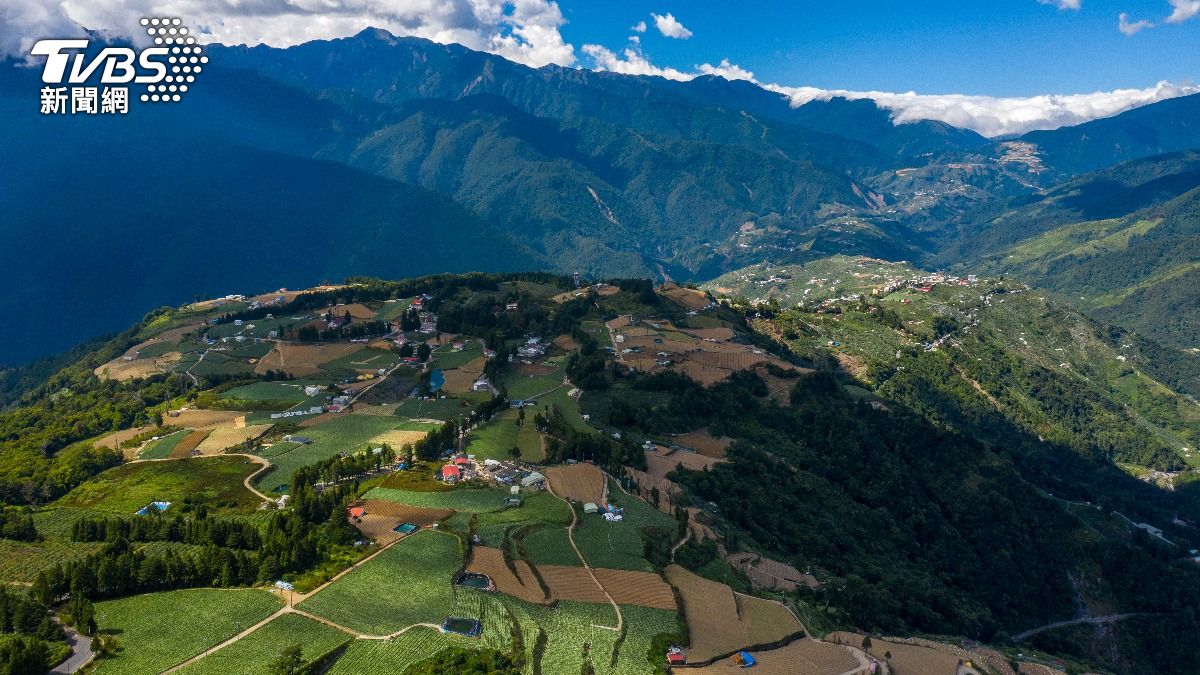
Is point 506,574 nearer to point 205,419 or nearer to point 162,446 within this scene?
point 162,446

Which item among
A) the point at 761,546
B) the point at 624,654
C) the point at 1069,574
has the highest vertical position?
the point at 624,654

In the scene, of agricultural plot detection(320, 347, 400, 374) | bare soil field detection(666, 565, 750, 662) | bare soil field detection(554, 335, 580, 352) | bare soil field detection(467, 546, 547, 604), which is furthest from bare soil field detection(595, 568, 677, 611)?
bare soil field detection(554, 335, 580, 352)

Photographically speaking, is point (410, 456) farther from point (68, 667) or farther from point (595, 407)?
point (68, 667)

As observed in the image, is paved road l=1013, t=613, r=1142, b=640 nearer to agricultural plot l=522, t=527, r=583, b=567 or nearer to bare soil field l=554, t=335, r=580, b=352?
agricultural plot l=522, t=527, r=583, b=567

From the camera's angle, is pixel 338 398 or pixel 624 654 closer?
pixel 624 654

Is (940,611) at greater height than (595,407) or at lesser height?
lesser

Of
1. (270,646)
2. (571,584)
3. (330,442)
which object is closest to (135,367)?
(330,442)

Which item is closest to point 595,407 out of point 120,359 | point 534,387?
point 534,387
